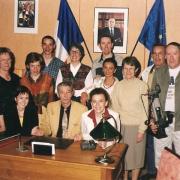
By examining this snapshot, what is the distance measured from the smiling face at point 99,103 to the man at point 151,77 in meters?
1.02

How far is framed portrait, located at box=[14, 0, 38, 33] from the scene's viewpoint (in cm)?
548

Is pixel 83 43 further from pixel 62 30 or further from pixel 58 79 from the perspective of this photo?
pixel 58 79

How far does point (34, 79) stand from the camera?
3959 millimetres

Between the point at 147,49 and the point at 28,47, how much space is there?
6.65 ft

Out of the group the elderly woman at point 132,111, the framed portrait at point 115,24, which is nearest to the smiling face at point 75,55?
the elderly woman at point 132,111

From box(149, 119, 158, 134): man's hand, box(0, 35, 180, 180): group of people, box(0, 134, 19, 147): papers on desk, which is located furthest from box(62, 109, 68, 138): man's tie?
box(149, 119, 158, 134): man's hand

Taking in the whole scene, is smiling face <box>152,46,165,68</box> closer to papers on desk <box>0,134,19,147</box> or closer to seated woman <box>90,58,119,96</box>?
seated woman <box>90,58,119,96</box>

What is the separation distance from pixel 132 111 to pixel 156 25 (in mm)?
1888

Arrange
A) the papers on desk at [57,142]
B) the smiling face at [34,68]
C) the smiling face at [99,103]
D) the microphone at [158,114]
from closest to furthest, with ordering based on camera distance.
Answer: the papers on desk at [57,142] → the smiling face at [99,103] → the microphone at [158,114] → the smiling face at [34,68]

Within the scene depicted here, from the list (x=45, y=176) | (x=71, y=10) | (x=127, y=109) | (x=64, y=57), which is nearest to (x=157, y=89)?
(x=127, y=109)

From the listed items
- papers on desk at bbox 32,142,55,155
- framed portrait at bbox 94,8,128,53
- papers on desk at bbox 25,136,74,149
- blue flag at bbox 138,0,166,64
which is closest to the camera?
papers on desk at bbox 32,142,55,155

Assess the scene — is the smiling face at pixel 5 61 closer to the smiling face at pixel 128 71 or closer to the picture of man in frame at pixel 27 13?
the smiling face at pixel 128 71

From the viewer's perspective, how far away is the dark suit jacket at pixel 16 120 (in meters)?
3.29

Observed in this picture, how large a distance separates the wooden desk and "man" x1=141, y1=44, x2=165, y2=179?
67.0 inches
